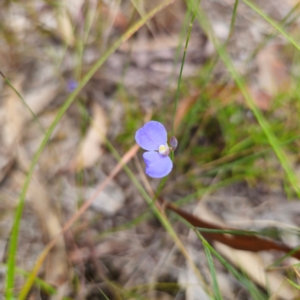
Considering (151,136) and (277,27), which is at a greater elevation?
(277,27)

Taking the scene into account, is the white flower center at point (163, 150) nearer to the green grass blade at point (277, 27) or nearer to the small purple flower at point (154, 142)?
the small purple flower at point (154, 142)

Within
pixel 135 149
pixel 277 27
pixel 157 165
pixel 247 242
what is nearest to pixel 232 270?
pixel 247 242

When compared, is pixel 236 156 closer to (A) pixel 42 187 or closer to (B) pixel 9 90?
(A) pixel 42 187

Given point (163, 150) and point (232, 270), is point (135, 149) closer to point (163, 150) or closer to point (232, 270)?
point (163, 150)

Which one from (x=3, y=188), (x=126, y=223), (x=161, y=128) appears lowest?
(x=126, y=223)

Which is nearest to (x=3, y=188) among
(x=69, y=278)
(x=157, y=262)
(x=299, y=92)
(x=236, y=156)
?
(x=69, y=278)
